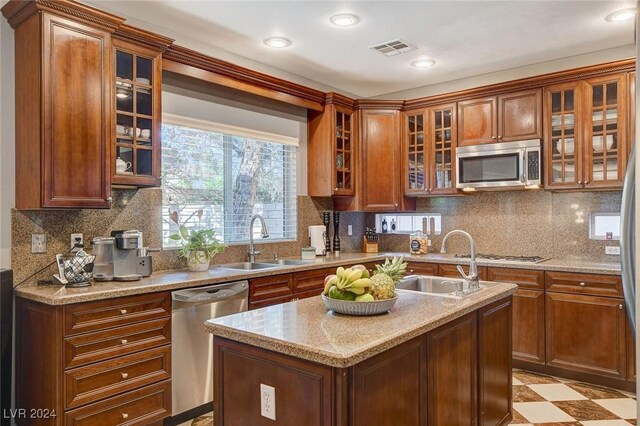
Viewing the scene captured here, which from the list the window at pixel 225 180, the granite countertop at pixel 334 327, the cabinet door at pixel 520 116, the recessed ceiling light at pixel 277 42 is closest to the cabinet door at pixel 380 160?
the window at pixel 225 180

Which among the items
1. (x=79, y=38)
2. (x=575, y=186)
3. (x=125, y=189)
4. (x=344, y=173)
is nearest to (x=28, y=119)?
(x=79, y=38)

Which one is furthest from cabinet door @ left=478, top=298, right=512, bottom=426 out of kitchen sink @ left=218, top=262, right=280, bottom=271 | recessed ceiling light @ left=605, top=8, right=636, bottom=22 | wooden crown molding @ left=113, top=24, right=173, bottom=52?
wooden crown molding @ left=113, top=24, right=173, bottom=52

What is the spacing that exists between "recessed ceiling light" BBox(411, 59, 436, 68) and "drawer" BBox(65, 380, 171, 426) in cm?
343

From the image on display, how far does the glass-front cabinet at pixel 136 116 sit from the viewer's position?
2973mm

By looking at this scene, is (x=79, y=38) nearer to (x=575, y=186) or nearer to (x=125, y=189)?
(x=125, y=189)

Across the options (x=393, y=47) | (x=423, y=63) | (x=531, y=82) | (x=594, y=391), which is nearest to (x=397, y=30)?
(x=393, y=47)

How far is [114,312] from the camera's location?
2596 millimetres

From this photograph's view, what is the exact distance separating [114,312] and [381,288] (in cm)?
159

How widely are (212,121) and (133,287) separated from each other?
172 cm

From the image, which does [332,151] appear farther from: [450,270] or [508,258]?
[508,258]

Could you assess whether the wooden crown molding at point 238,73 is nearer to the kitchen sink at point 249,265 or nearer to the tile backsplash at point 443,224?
the tile backsplash at point 443,224

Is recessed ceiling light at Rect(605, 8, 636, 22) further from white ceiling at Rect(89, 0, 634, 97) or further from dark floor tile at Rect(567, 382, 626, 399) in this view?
dark floor tile at Rect(567, 382, 626, 399)

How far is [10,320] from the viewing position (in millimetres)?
2594

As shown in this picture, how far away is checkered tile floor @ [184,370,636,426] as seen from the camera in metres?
2.97
